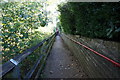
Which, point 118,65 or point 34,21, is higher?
point 34,21

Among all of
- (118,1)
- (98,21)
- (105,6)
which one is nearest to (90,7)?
(98,21)

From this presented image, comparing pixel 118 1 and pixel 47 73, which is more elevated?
pixel 118 1

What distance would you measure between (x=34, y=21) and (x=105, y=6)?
3426mm

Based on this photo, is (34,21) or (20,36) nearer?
(20,36)

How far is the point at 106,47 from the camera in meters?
1.95

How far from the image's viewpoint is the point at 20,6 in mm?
3732

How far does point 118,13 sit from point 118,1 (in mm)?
214

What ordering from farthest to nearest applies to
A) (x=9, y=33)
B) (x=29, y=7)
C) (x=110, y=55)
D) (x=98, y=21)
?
(x=29, y=7), (x=9, y=33), (x=98, y=21), (x=110, y=55)

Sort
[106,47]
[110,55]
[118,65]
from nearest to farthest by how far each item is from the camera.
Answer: [118,65] < [110,55] < [106,47]

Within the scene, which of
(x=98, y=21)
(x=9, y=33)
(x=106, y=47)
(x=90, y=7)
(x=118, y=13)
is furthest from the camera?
(x=9, y=33)

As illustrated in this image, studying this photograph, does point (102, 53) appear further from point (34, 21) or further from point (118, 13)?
point (34, 21)

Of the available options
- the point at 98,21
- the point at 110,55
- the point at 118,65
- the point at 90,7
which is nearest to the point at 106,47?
the point at 110,55

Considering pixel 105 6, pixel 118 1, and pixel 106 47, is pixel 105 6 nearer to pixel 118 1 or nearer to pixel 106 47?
pixel 118 1

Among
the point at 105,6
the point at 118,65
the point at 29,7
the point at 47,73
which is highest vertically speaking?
the point at 29,7
